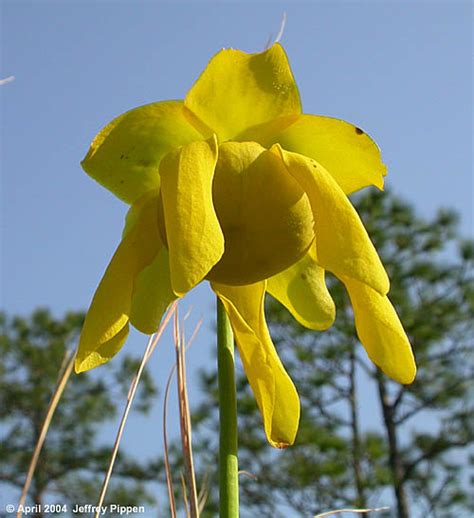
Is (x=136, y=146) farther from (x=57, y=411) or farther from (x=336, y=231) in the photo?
(x=57, y=411)

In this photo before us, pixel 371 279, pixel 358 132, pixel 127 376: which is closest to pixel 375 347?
pixel 371 279

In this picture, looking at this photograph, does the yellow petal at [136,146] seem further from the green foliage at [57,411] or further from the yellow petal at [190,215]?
the green foliage at [57,411]

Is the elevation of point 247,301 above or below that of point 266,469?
below

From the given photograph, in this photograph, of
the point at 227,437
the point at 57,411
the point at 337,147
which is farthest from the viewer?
the point at 57,411

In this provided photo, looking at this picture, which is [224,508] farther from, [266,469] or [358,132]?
[266,469]

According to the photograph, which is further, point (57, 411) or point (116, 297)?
point (57, 411)

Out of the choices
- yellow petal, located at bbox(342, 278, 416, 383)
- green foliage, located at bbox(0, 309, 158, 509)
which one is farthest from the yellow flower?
green foliage, located at bbox(0, 309, 158, 509)

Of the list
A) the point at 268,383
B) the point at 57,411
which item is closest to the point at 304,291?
the point at 268,383
